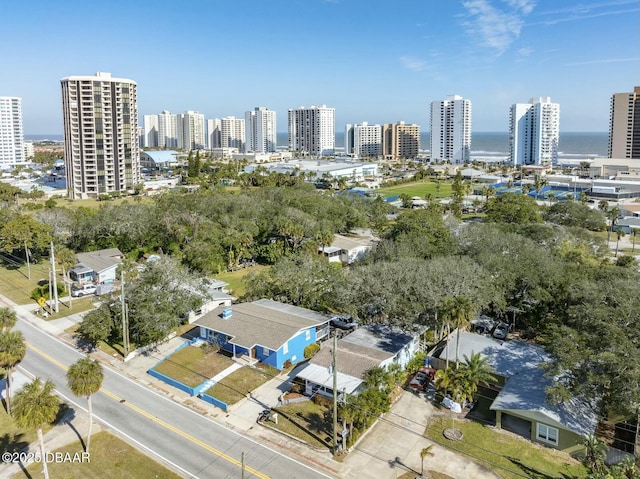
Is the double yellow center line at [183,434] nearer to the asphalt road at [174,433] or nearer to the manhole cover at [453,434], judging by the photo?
the asphalt road at [174,433]

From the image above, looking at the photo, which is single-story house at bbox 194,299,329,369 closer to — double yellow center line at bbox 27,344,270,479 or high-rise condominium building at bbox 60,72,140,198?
double yellow center line at bbox 27,344,270,479

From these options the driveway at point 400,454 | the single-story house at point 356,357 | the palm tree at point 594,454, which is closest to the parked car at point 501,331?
the single-story house at point 356,357

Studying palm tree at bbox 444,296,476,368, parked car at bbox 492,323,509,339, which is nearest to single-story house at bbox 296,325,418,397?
palm tree at bbox 444,296,476,368


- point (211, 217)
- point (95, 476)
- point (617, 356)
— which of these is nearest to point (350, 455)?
point (95, 476)

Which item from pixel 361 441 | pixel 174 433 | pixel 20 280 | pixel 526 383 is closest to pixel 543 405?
pixel 526 383

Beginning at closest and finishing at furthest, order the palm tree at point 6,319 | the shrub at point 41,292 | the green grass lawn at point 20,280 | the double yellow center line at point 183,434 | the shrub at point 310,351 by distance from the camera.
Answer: the double yellow center line at point 183,434 < the palm tree at point 6,319 < the shrub at point 310,351 < the shrub at point 41,292 < the green grass lawn at point 20,280

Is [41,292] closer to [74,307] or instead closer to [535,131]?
[74,307]
